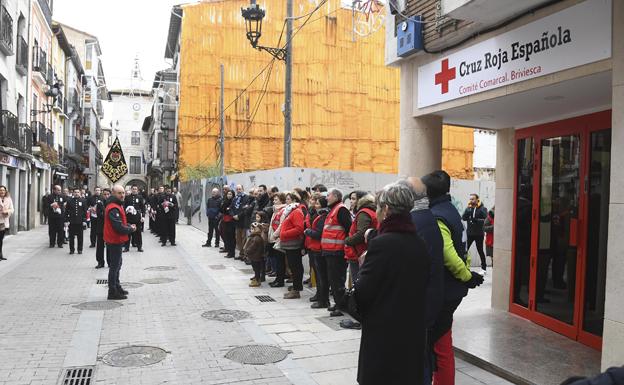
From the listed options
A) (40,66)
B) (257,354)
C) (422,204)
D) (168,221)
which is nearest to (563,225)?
(422,204)

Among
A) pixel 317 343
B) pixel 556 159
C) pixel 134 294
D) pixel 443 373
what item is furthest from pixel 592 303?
pixel 134 294

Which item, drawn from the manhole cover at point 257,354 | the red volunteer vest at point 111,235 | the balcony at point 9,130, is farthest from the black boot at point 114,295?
the balcony at point 9,130

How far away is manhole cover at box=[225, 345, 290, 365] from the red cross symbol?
3.62 m

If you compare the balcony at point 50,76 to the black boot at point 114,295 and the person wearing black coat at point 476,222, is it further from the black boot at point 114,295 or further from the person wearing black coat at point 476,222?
the person wearing black coat at point 476,222

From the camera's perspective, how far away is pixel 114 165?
1587 cm

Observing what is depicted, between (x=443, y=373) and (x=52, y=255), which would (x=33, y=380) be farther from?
(x=52, y=255)

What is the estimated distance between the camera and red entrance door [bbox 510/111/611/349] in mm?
5859

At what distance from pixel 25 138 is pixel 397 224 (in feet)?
72.6

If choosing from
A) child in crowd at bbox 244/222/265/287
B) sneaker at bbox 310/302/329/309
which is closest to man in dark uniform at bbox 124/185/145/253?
child in crowd at bbox 244/222/265/287

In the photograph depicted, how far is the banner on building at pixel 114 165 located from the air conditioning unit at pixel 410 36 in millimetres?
11280

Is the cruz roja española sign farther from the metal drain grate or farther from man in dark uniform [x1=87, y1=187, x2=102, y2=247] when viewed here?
Result: man in dark uniform [x1=87, y1=187, x2=102, y2=247]

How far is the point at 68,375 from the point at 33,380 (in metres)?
0.30

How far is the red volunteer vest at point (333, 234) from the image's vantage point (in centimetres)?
728

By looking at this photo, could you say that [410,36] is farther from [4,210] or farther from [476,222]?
[4,210]
